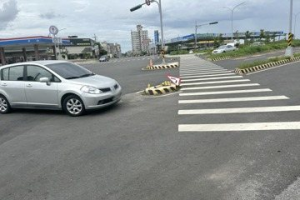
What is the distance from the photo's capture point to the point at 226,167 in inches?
174

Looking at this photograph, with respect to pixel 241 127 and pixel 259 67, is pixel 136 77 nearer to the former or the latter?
pixel 259 67

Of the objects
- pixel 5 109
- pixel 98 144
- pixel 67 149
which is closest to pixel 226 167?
pixel 98 144

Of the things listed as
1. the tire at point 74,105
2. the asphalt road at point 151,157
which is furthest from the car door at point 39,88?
the asphalt road at point 151,157

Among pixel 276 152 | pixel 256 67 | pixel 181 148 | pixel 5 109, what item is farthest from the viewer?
pixel 256 67

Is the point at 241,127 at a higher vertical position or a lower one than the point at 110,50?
higher

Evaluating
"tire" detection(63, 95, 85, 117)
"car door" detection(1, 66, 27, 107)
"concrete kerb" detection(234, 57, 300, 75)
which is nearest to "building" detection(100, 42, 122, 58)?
"concrete kerb" detection(234, 57, 300, 75)

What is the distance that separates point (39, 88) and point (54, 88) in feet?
1.72

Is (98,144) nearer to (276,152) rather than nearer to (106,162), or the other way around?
(106,162)

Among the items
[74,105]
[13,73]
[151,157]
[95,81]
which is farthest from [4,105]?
[151,157]

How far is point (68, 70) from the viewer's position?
362 inches

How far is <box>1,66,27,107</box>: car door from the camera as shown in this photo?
358 inches

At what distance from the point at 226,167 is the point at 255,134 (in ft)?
5.41

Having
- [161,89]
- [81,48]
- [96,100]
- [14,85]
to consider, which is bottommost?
[161,89]

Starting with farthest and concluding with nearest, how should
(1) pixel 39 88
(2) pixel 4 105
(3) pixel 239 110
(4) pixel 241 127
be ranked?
(2) pixel 4 105 → (1) pixel 39 88 → (3) pixel 239 110 → (4) pixel 241 127
